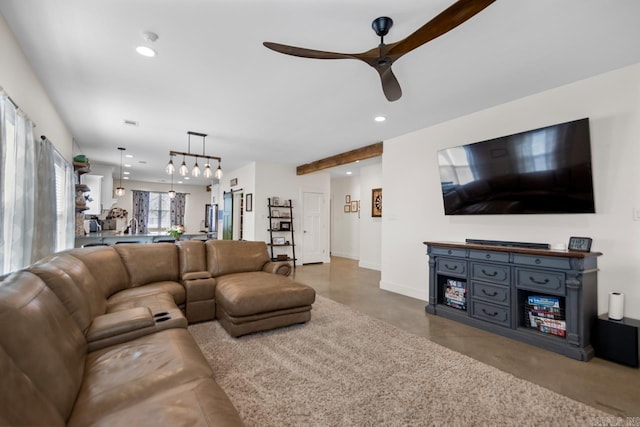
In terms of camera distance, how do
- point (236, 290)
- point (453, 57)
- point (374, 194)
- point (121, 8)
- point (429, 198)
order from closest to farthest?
point (121, 8) < point (453, 57) < point (236, 290) < point (429, 198) < point (374, 194)

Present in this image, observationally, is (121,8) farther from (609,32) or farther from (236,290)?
(609,32)

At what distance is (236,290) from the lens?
306 centimetres

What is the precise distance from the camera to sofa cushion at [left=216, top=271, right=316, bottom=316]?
2912 mm

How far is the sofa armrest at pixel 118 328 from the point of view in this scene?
1.73m

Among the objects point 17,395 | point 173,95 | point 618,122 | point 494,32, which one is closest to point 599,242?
point 618,122

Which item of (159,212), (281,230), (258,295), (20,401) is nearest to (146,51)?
(258,295)

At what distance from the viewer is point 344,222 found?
29.7 feet

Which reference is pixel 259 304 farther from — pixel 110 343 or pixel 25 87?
pixel 25 87

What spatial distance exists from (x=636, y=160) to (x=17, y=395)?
4298mm

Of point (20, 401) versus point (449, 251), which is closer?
point (20, 401)

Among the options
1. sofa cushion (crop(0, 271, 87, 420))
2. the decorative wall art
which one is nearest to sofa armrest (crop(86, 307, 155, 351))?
sofa cushion (crop(0, 271, 87, 420))

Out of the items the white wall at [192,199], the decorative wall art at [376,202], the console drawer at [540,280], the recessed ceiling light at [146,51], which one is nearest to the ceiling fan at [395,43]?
the recessed ceiling light at [146,51]

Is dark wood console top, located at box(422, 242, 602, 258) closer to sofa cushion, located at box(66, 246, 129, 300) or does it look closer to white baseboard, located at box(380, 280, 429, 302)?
white baseboard, located at box(380, 280, 429, 302)

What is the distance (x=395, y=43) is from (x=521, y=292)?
2.77 metres
